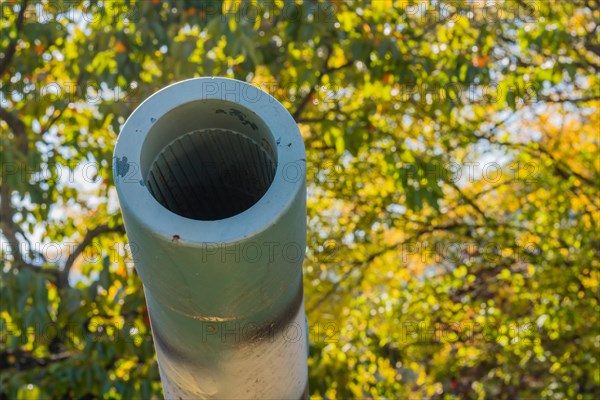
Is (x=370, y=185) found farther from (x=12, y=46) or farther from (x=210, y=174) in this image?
(x=210, y=174)

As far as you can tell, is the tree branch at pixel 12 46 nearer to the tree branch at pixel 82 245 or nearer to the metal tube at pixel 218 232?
the tree branch at pixel 82 245

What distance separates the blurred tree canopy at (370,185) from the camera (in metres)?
4.95

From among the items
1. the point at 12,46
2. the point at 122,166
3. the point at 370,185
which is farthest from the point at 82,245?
the point at 122,166

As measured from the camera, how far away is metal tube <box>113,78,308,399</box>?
1.31 metres

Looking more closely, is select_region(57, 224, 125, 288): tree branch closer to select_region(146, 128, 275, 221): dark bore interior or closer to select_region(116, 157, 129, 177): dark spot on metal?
select_region(146, 128, 275, 221): dark bore interior

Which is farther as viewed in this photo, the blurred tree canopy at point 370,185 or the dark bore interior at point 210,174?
the blurred tree canopy at point 370,185

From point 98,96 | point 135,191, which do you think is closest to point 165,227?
point 135,191

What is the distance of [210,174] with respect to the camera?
1724mm

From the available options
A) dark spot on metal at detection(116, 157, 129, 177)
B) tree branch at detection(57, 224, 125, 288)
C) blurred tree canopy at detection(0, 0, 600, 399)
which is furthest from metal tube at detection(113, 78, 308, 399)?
tree branch at detection(57, 224, 125, 288)

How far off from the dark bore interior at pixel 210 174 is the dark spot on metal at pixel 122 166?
63mm

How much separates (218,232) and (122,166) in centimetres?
21

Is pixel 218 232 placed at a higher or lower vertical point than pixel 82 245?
higher

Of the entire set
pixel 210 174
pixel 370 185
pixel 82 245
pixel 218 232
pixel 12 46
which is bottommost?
pixel 370 185

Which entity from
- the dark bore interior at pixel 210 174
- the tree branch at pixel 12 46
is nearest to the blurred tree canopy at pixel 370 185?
the tree branch at pixel 12 46
